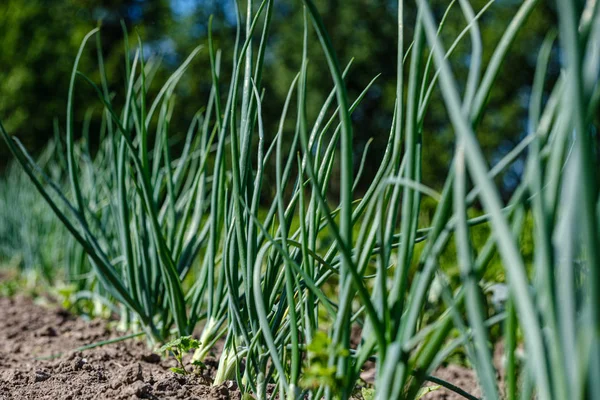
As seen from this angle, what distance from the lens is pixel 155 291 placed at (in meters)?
1.56

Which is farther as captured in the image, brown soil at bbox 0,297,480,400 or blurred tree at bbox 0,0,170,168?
blurred tree at bbox 0,0,170,168

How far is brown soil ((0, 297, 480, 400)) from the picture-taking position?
1056 millimetres

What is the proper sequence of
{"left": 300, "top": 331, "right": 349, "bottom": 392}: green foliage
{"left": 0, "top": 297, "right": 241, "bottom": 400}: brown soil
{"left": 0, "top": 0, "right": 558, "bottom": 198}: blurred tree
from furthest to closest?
{"left": 0, "top": 0, "right": 558, "bottom": 198}: blurred tree → {"left": 0, "top": 297, "right": 241, "bottom": 400}: brown soil → {"left": 300, "top": 331, "right": 349, "bottom": 392}: green foliage

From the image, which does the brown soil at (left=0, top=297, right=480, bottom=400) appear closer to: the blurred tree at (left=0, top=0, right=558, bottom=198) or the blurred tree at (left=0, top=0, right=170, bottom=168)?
the blurred tree at (left=0, top=0, right=558, bottom=198)

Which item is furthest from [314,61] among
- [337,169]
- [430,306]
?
[430,306]

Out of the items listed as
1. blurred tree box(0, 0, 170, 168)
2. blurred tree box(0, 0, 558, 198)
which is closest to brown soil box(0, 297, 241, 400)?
blurred tree box(0, 0, 558, 198)

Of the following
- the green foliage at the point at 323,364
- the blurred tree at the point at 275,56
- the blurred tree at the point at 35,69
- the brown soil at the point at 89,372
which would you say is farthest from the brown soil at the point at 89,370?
the blurred tree at the point at 35,69

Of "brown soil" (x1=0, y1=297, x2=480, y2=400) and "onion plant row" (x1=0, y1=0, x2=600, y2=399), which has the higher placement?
"onion plant row" (x1=0, y1=0, x2=600, y2=399)

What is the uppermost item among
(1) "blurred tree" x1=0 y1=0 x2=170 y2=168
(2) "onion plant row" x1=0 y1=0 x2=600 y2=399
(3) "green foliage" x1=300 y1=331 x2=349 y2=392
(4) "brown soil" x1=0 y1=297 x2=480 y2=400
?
(1) "blurred tree" x1=0 y1=0 x2=170 y2=168

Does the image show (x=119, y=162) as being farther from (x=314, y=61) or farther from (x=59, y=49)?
(x=314, y=61)

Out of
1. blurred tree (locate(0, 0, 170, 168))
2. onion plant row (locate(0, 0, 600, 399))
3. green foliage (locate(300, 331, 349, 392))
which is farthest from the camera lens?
blurred tree (locate(0, 0, 170, 168))

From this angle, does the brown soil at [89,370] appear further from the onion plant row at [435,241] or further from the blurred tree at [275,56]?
the blurred tree at [275,56]

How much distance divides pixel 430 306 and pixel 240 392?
61.4 inches

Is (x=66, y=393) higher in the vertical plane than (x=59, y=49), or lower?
lower
